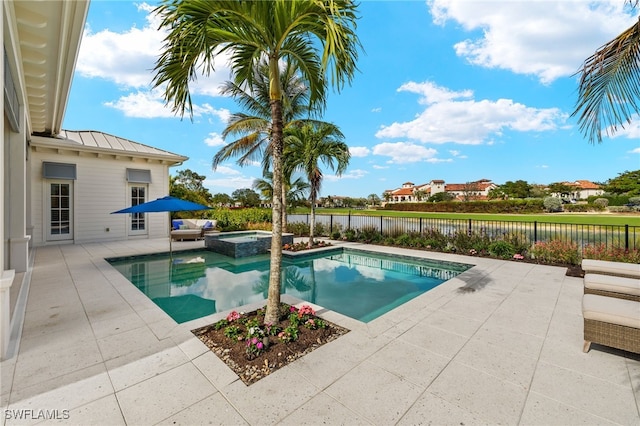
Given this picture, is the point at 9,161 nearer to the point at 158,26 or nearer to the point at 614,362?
the point at 158,26

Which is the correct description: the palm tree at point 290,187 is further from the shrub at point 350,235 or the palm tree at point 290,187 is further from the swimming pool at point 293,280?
the swimming pool at point 293,280

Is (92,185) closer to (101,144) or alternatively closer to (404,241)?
(101,144)

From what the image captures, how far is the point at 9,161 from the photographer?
5809 mm

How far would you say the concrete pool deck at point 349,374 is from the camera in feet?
6.46

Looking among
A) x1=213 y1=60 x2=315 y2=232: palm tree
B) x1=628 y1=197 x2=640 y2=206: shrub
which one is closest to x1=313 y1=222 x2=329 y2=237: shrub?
x1=213 y1=60 x2=315 y2=232: palm tree

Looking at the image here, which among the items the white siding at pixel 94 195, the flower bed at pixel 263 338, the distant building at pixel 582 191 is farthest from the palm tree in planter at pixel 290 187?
the distant building at pixel 582 191

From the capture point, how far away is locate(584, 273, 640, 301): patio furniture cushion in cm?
326

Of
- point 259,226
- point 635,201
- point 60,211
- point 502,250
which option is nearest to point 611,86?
point 502,250

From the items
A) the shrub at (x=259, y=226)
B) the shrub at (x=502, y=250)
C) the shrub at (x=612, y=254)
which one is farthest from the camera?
the shrub at (x=259, y=226)

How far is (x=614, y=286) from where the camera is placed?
11.2 ft

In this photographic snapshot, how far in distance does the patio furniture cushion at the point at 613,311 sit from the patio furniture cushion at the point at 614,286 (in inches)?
24.0

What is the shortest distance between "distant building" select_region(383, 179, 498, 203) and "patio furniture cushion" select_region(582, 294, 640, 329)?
223 ft

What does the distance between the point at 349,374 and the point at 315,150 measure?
27.2 feet

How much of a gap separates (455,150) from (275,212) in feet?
148
